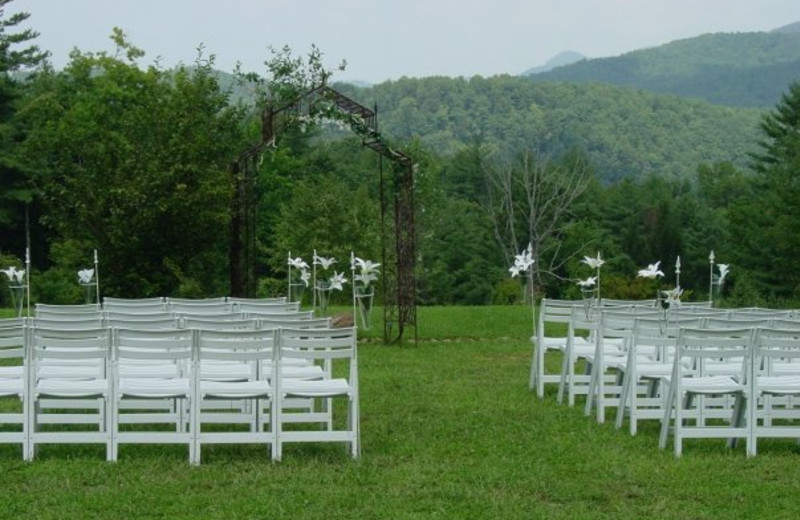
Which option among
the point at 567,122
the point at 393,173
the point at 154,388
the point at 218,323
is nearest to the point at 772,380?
the point at 218,323

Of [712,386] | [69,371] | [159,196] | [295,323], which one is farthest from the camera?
[159,196]

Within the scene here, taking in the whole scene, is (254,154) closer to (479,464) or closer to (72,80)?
(479,464)

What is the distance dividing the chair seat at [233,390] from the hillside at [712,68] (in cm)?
14477

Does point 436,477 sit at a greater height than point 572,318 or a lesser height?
lesser

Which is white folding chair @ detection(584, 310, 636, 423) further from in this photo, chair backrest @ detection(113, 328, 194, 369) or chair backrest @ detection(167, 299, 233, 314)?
chair backrest @ detection(113, 328, 194, 369)

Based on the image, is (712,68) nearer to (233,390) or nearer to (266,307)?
(266,307)

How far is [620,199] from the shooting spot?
6888cm

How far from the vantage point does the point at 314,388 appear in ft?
29.8

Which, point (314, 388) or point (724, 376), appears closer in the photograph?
point (314, 388)

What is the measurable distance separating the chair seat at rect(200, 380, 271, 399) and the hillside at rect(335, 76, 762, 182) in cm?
7798

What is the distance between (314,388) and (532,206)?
50931mm

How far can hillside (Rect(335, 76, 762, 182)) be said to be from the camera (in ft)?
299

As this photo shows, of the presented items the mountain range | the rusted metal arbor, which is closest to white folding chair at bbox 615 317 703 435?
the rusted metal arbor

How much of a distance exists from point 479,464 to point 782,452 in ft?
7.58
